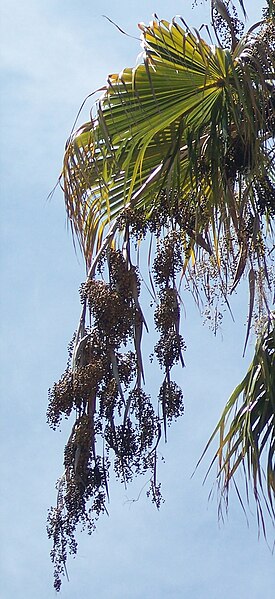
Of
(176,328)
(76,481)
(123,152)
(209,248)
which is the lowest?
(76,481)

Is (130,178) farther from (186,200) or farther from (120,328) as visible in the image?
(120,328)

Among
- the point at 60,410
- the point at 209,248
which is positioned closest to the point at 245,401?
the point at 209,248

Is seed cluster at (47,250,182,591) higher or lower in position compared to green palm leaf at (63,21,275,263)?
lower

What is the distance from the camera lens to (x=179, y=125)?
17.3 ft

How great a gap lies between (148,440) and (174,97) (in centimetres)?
132

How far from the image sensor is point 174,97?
16.9 feet

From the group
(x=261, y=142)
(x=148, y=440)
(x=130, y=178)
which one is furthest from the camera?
(x=130, y=178)

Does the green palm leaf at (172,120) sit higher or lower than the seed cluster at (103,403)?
higher

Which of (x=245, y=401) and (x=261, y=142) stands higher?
(x=261, y=142)

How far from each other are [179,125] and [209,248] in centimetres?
47

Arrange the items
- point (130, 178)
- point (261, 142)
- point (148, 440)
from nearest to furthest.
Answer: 1. point (148, 440)
2. point (261, 142)
3. point (130, 178)

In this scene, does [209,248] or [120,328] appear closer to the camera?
[120,328]

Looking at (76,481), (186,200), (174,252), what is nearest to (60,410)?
(76,481)

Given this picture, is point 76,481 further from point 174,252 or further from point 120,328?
point 174,252
